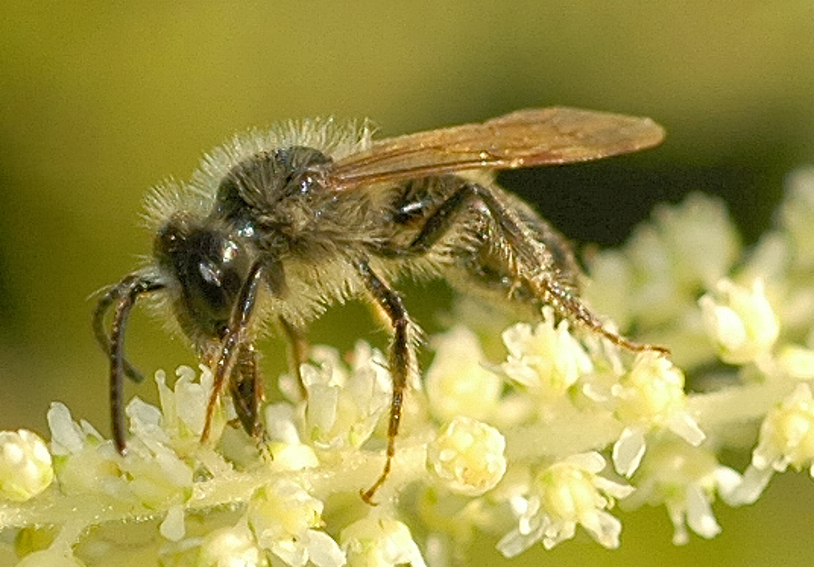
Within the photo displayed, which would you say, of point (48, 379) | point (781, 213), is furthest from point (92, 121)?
point (781, 213)

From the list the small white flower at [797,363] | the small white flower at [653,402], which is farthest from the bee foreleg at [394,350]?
the small white flower at [797,363]

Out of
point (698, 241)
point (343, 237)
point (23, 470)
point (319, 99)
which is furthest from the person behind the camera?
point (319, 99)

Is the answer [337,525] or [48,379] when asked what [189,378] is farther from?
[48,379]

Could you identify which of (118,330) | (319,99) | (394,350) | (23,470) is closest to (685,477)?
(394,350)

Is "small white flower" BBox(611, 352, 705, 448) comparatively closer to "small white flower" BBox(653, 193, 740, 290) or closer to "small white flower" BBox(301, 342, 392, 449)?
"small white flower" BBox(301, 342, 392, 449)

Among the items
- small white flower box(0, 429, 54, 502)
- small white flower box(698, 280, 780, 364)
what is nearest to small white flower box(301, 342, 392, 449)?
small white flower box(0, 429, 54, 502)

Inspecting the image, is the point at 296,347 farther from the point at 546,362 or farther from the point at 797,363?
the point at 797,363

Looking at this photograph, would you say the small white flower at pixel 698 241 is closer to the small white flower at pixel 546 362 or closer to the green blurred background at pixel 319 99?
the green blurred background at pixel 319 99
